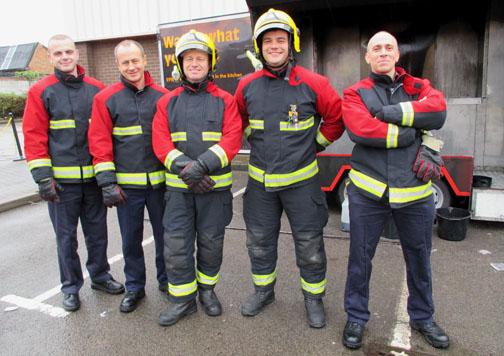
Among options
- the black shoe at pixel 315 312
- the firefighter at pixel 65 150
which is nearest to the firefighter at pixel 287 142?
the black shoe at pixel 315 312

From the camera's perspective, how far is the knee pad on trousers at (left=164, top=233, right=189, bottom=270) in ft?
9.66

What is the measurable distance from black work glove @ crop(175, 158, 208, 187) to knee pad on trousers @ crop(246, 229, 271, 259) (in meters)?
0.60

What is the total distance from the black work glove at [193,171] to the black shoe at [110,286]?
1.34 m

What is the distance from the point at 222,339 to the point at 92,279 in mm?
1399

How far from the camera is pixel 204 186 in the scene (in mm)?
2807

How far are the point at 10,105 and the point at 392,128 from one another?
26538mm

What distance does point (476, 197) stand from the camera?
4512 mm

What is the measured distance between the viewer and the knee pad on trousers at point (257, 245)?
118 inches

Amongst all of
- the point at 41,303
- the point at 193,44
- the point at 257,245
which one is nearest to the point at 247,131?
the point at 193,44

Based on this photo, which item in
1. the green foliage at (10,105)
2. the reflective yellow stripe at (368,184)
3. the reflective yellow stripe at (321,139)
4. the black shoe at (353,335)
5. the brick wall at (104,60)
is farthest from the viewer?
the green foliage at (10,105)

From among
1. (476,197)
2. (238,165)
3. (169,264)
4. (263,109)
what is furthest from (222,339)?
(238,165)

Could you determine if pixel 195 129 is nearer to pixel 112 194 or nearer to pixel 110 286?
pixel 112 194

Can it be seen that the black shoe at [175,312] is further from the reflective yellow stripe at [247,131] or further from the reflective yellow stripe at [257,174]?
the reflective yellow stripe at [247,131]

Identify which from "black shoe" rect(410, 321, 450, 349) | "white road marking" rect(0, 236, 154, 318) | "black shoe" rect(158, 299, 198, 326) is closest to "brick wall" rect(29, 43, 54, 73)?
"white road marking" rect(0, 236, 154, 318)
